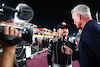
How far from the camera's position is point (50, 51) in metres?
2.19

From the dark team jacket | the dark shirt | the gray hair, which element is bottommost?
the dark team jacket

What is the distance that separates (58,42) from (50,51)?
A: 322 millimetres

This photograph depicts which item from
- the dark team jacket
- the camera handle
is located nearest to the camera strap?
the camera handle

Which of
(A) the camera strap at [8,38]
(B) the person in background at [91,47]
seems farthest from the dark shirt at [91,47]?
(A) the camera strap at [8,38]

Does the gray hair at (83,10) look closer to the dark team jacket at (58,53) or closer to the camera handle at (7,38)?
the dark team jacket at (58,53)

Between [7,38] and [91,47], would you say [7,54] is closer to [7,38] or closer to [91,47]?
[7,38]

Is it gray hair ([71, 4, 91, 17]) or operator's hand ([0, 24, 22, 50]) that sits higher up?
gray hair ([71, 4, 91, 17])

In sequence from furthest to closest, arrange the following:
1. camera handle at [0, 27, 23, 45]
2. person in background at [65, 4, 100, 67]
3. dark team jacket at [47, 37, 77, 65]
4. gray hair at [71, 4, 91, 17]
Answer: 1. dark team jacket at [47, 37, 77, 65]
2. gray hair at [71, 4, 91, 17]
3. person in background at [65, 4, 100, 67]
4. camera handle at [0, 27, 23, 45]

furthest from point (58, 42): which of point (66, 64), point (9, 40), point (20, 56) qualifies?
point (9, 40)

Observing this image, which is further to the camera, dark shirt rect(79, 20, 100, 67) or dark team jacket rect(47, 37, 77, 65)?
dark team jacket rect(47, 37, 77, 65)

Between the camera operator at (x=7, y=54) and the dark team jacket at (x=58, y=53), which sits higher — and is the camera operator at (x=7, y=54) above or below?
above

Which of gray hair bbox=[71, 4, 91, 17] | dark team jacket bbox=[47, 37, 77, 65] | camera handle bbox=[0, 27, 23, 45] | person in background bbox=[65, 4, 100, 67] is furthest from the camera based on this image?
dark team jacket bbox=[47, 37, 77, 65]

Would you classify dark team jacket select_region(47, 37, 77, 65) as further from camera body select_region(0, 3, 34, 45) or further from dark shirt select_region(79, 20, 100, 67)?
camera body select_region(0, 3, 34, 45)

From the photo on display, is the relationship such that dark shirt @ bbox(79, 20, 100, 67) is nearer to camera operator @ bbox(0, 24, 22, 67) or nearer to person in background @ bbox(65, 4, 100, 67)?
person in background @ bbox(65, 4, 100, 67)
